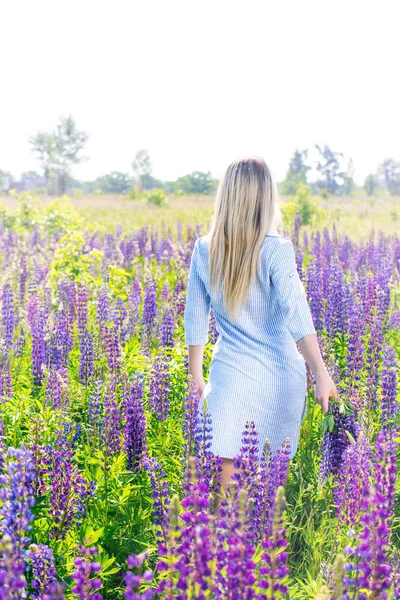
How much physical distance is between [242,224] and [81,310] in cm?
278

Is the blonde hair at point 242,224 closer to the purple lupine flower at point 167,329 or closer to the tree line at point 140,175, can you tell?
the purple lupine flower at point 167,329

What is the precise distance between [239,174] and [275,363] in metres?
1.03

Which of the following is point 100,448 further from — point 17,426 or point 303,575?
point 303,575

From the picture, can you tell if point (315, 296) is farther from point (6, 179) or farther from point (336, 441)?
point (6, 179)

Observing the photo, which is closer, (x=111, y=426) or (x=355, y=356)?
(x=111, y=426)

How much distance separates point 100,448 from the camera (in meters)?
3.98

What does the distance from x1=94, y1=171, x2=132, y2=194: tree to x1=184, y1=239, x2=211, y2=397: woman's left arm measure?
86171 mm

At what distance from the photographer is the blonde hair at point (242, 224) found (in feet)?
11.9

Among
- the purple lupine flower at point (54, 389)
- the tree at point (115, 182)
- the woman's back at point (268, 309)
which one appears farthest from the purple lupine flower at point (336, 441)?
the tree at point (115, 182)

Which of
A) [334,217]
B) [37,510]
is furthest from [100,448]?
[334,217]

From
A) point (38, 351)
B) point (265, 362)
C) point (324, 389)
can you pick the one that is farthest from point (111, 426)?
point (38, 351)

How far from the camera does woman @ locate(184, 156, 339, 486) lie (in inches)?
139

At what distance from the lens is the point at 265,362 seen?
143 inches

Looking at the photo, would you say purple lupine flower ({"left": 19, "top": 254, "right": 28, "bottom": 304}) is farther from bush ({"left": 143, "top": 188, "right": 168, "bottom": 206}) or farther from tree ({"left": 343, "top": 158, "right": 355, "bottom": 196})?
tree ({"left": 343, "top": 158, "right": 355, "bottom": 196})
